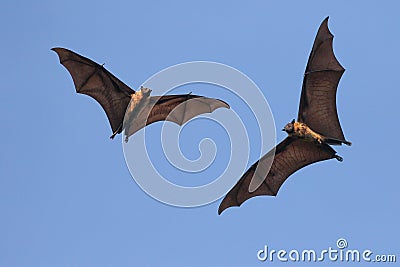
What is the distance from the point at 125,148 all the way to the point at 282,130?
4.32 meters

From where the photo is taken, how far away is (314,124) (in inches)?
731

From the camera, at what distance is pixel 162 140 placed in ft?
61.6

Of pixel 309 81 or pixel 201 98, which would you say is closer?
pixel 309 81

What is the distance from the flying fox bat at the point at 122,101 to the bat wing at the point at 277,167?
2.06 meters

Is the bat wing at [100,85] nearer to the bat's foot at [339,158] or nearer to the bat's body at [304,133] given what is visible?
the bat's body at [304,133]

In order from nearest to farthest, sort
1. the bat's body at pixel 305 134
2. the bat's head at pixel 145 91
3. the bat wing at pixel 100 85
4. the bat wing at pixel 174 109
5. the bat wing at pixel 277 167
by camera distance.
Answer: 1. the bat's body at pixel 305 134
2. the bat's head at pixel 145 91
3. the bat wing at pixel 277 167
4. the bat wing at pixel 174 109
5. the bat wing at pixel 100 85

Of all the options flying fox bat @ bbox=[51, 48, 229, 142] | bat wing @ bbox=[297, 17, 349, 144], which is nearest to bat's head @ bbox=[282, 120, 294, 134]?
bat wing @ bbox=[297, 17, 349, 144]

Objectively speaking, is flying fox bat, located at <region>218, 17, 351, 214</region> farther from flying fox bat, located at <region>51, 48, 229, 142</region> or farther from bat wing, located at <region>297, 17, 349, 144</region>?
flying fox bat, located at <region>51, 48, 229, 142</region>

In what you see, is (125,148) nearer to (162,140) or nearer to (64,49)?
(162,140)

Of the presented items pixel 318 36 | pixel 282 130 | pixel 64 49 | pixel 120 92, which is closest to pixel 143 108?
pixel 120 92

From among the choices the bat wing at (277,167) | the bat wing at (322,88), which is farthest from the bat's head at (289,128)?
the bat wing at (277,167)

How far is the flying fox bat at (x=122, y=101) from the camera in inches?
778

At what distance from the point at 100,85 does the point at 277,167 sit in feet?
18.8

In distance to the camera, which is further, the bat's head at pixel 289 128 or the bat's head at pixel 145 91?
the bat's head at pixel 145 91
